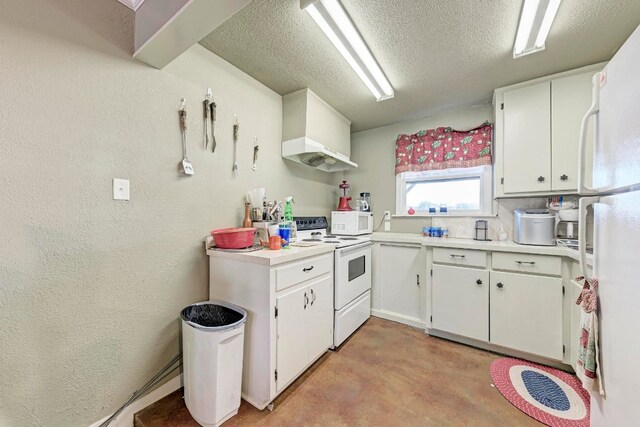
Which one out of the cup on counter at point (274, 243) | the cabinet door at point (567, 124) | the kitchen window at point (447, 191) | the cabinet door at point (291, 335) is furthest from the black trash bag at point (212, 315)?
the cabinet door at point (567, 124)

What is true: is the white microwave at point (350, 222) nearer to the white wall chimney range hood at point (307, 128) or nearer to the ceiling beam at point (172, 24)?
the white wall chimney range hood at point (307, 128)

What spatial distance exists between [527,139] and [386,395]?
2.39 metres

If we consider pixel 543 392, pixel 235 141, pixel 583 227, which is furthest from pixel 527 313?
pixel 235 141

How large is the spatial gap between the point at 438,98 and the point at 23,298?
3.29 metres

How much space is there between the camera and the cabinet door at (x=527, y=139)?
2021mm

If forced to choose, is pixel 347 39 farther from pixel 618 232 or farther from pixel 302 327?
pixel 302 327

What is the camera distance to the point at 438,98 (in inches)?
95.7

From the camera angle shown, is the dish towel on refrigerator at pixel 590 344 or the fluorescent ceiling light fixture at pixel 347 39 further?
the fluorescent ceiling light fixture at pixel 347 39

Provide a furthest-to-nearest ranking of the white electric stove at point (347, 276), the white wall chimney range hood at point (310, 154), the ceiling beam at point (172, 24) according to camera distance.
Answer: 1. the white wall chimney range hood at point (310, 154)
2. the white electric stove at point (347, 276)
3. the ceiling beam at point (172, 24)

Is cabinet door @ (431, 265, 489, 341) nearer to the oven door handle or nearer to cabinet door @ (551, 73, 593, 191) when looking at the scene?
the oven door handle

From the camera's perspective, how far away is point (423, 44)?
1671 millimetres

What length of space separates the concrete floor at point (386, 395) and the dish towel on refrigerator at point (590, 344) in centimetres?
60

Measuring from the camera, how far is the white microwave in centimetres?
271

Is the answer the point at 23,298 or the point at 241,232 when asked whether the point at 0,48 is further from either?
the point at 241,232
